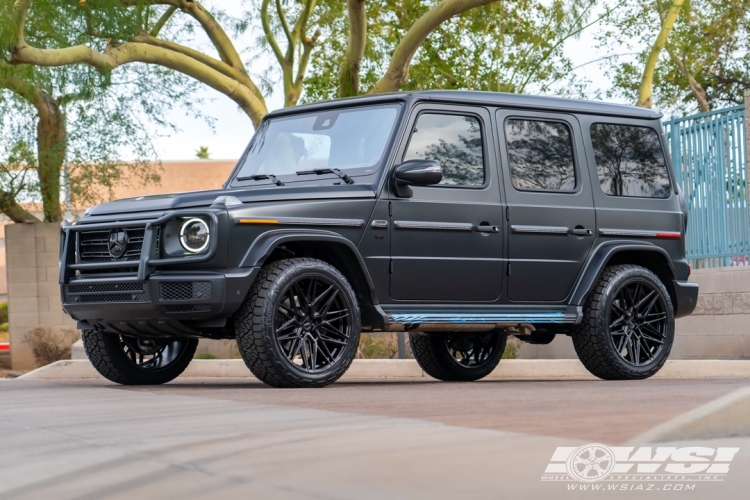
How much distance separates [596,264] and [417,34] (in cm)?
908

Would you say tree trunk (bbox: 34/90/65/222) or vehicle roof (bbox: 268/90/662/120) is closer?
vehicle roof (bbox: 268/90/662/120)

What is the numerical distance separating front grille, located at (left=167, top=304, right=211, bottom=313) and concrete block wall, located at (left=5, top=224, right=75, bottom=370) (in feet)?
46.3

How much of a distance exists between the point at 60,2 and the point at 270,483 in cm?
1456

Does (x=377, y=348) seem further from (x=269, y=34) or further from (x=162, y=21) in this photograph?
(x=269, y=34)

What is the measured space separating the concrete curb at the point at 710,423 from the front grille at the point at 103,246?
4.60 metres

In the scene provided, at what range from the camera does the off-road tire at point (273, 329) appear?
25.5 feet

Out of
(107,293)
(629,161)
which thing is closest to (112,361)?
(107,293)

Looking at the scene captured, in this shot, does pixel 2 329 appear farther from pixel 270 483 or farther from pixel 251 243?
pixel 270 483

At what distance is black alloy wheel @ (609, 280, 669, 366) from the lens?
31.9ft

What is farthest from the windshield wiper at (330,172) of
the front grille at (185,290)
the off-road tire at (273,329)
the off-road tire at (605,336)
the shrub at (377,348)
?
the shrub at (377,348)

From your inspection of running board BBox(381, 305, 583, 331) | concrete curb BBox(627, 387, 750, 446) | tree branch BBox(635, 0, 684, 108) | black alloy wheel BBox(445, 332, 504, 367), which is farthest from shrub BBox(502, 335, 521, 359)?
tree branch BBox(635, 0, 684, 108)

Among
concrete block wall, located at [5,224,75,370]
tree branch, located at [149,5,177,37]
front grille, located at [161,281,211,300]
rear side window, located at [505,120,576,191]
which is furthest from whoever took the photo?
concrete block wall, located at [5,224,75,370]

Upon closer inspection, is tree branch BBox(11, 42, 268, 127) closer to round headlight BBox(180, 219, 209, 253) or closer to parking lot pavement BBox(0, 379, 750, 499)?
round headlight BBox(180, 219, 209, 253)

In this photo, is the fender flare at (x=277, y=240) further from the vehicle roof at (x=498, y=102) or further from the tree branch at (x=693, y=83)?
the tree branch at (x=693, y=83)
